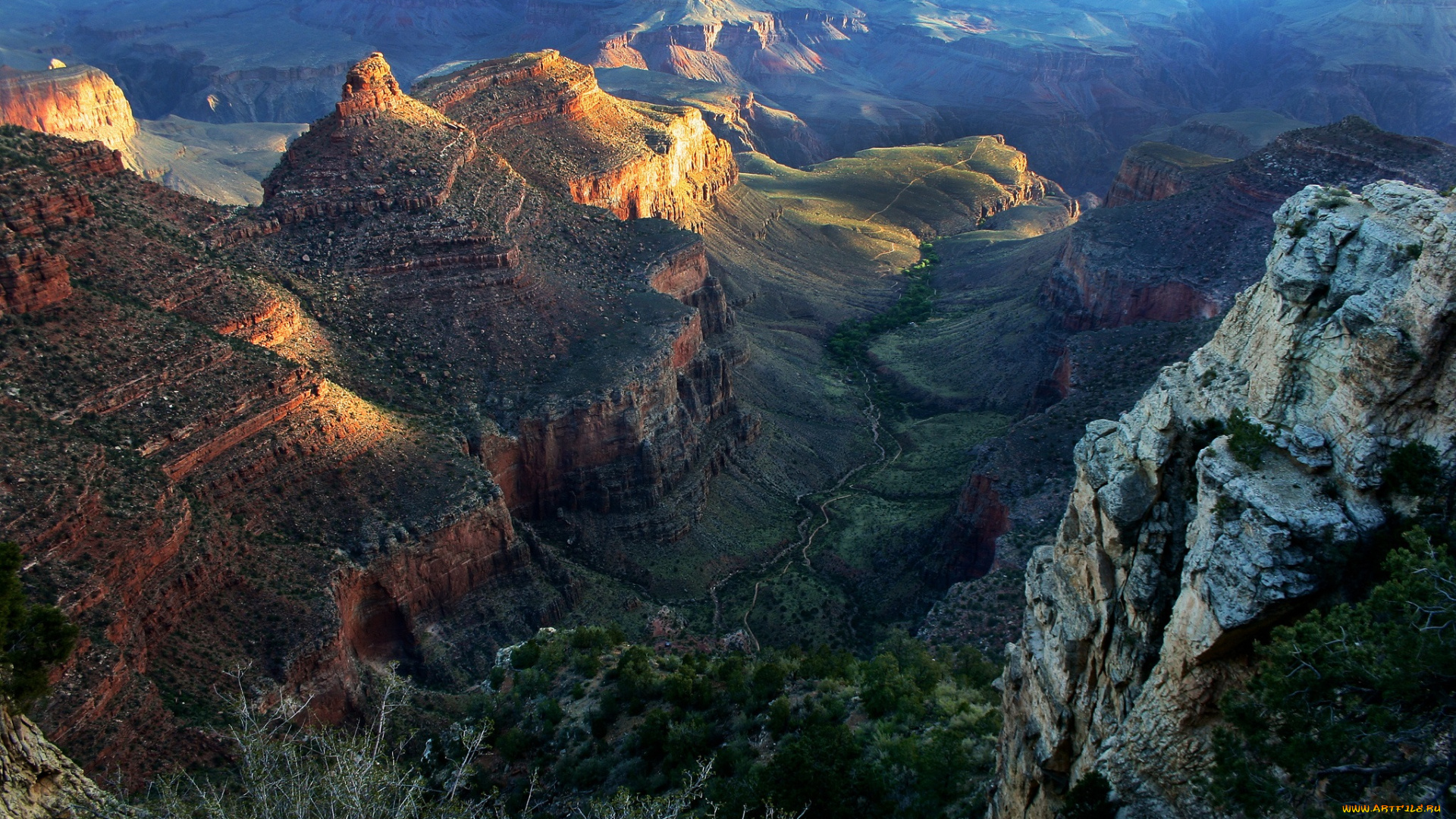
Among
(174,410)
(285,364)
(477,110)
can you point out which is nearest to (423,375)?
(285,364)

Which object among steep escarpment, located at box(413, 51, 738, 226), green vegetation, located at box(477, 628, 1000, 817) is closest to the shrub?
green vegetation, located at box(477, 628, 1000, 817)

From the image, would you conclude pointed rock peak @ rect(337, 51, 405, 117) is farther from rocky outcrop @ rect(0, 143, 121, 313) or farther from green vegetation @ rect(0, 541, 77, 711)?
green vegetation @ rect(0, 541, 77, 711)

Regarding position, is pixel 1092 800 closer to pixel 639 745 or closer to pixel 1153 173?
pixel 639 745

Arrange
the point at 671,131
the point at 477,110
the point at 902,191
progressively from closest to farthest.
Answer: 1. the point at 477,110
2. the point at 671,131
3. the point at 902,191

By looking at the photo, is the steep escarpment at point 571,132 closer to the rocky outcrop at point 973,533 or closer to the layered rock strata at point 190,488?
the layered rock strata at point 190,488

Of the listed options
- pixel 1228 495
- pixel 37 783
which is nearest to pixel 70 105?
pixel 37 783

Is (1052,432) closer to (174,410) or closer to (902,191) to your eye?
(174,410)
